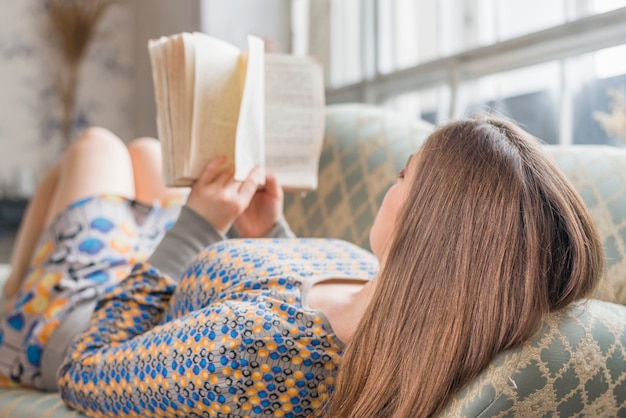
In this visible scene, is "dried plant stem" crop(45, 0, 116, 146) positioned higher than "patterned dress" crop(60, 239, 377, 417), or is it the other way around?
"dried plant stem" crop(45, 0, 116, 146)

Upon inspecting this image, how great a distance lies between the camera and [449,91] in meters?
2.65

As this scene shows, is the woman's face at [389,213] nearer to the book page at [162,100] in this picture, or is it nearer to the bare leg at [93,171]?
the book page at [162,100]

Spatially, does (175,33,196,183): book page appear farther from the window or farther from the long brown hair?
the window

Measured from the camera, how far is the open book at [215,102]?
4.21ft

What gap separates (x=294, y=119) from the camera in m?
1.45

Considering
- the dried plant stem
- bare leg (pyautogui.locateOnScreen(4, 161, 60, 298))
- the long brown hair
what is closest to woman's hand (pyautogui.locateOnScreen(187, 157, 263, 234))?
the long brown hair

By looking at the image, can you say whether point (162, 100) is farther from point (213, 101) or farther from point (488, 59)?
point (488, 59)

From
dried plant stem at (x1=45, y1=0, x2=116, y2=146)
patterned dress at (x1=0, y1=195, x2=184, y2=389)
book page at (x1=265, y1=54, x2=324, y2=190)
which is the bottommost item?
patterned dress at (x1=0, y1=195, x2=184, y2=389)

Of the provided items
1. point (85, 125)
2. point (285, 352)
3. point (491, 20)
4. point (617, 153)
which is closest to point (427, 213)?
point (285, 352)

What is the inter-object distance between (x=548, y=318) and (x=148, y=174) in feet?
4.27

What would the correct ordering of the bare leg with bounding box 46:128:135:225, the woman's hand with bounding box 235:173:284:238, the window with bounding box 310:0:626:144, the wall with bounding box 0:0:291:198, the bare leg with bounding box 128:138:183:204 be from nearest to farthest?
the woman's hand with bounding box 235:173:284:238 < the bare leg with bounding box 46:128:135:225 < the bare leg with bounding box 128:138:183:204 < the window with bounding box 310:0:626:144 < the wall with bounding box 0:0:291:198

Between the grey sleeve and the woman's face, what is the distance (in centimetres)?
40

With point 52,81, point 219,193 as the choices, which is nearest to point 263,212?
point 219,193

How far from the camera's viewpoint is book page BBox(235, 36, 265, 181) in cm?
130
